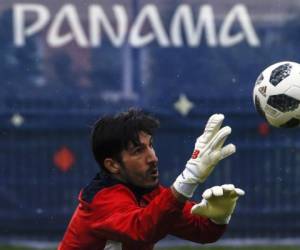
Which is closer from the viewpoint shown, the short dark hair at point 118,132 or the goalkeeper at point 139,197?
the goalkeeper at point 139,197

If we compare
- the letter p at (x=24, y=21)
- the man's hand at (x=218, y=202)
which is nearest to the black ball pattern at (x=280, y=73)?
the man's hand at (x=218, y=202)

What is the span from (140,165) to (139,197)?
0.52ft

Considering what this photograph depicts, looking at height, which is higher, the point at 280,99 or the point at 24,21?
the point at 24,21

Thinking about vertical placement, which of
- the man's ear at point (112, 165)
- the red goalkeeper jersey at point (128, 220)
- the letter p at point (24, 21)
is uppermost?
the letter p at point (24, 21)

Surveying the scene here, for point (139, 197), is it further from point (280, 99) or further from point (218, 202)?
point (280, 99)

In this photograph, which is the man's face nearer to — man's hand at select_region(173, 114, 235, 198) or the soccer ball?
man's hand at select_region(173, 114, 235, 198)

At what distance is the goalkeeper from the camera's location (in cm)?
427

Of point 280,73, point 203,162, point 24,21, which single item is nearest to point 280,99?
point 280,73

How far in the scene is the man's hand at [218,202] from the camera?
446cm

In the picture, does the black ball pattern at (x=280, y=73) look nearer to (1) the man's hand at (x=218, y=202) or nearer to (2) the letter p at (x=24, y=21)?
(1) the man's hand at (x=218, y=202)

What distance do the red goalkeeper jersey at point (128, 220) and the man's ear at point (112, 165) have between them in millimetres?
37

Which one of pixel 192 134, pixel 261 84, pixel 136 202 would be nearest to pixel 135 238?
pixel 136 202

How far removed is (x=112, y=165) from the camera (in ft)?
15.4

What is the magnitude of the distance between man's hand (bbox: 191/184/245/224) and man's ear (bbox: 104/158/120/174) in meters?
0.38
